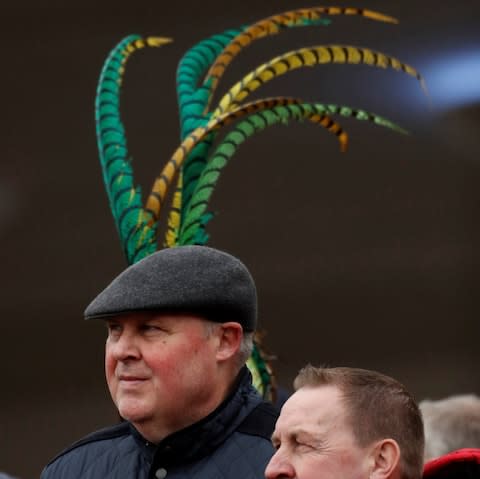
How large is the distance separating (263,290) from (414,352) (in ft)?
2.45

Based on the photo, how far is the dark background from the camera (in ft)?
18.3

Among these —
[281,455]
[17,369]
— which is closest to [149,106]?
[17,369]

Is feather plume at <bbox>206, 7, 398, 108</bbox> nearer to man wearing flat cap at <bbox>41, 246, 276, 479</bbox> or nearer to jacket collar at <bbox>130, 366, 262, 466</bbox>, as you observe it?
man wearing flat cap at <bbox>41, 246, 276, 479</bbox>

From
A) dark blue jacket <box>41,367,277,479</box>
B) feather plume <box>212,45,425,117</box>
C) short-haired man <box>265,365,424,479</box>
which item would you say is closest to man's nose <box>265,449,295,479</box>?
short-haired man <box>265,365,424,479</box>

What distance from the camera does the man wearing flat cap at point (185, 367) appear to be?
7.16 ft

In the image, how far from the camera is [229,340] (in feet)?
7.40

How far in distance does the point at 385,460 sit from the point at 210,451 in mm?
516

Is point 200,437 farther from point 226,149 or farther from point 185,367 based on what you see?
point 226,149

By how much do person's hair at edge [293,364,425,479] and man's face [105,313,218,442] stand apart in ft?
1.27

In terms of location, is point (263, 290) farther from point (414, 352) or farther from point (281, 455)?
point (281, 455)

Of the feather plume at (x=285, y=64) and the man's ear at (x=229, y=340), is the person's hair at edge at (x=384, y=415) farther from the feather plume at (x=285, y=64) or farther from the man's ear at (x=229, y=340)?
the feather plume at (x=285, y=64)

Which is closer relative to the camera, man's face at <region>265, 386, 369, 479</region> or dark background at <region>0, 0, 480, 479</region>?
man's face at <region>265, 386, 369, 479</region>

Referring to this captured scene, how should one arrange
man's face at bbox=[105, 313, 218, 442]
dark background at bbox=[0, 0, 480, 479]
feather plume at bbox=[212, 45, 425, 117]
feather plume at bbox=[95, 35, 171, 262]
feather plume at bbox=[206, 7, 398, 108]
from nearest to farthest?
man's face at bbox=[105, 313, 218, 442]
feather plume at bbox=[95, 35, 171, 262]
feather plume at bbox=[212, 45, 425, 117]
feather plume at bbox=[206, 7, 398, 108]
dark background at bbox=[0, 0, 480, 479]

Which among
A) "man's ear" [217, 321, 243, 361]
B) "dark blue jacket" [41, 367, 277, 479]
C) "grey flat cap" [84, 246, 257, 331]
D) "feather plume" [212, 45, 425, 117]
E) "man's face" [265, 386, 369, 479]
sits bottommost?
"dark blue jacket" [41, 367, 277, 479]
